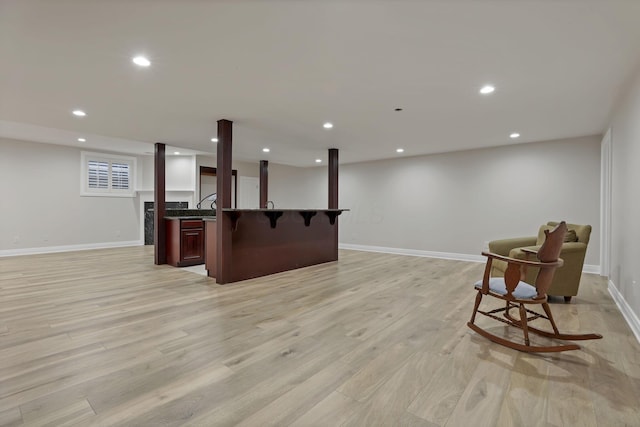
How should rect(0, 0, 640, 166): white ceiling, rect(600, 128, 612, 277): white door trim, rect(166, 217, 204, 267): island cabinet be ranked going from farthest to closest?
rect(166, 217, 204, 267): island cabinet
rect(600, 128, 612, 277): white door trim
rect(0, 0, 640, 166): white ceiling

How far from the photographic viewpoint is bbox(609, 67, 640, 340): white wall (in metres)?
2.70

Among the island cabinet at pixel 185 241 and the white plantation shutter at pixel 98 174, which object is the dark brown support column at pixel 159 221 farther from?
the white plantation shutter at pixel 98 174

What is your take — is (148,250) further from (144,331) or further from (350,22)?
(350,22)

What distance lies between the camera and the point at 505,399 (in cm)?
170

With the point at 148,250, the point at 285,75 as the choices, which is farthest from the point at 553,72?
the point at 148,250

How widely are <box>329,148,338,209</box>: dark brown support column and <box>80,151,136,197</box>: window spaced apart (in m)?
5.48

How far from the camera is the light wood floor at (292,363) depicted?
158cm

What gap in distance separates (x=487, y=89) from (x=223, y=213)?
3.55 metres

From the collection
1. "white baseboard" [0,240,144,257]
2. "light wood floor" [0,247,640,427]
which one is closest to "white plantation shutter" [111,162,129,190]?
"white baseboard" [0,240,144,257]

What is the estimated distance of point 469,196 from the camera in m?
6.49

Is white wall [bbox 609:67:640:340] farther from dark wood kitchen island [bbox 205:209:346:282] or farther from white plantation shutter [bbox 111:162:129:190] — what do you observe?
white plantation shutter [bbox 111:162:129:190]

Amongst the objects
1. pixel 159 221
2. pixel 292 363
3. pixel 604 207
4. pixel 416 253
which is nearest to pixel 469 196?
pixel 416 253

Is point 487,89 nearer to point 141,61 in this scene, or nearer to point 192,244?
point 141,61

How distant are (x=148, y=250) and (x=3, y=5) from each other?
6411 millimetres
